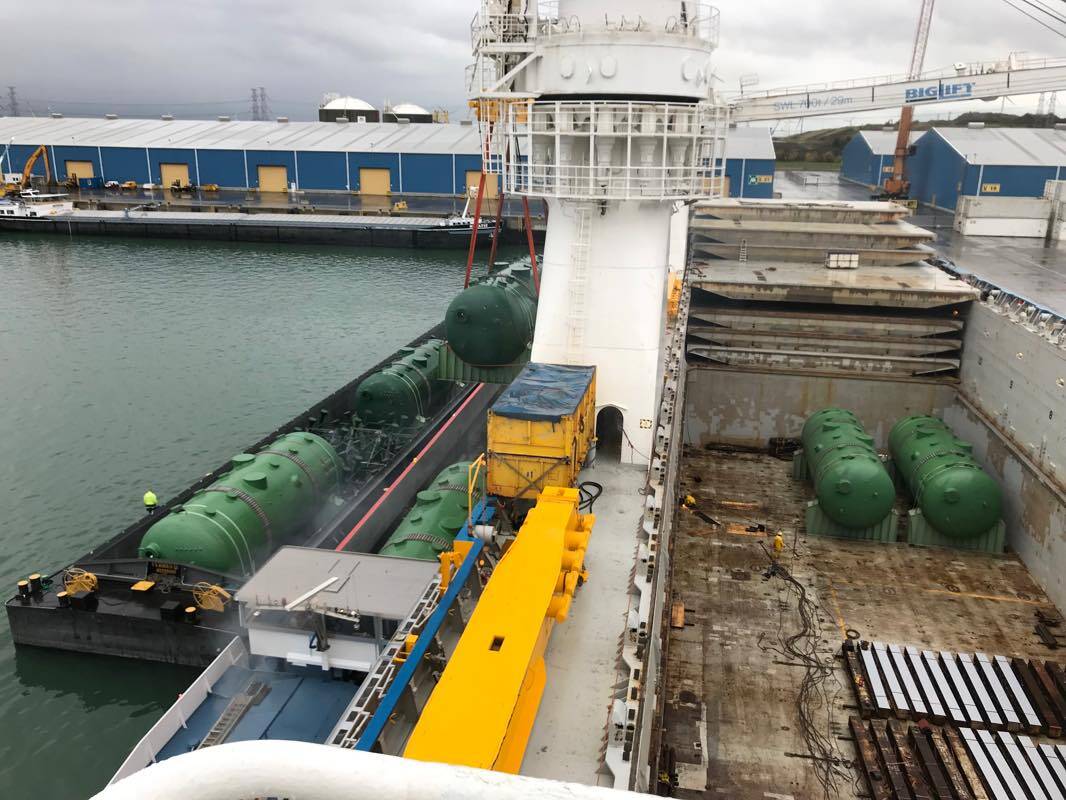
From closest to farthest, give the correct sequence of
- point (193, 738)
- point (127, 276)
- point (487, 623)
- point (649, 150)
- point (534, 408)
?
1. point (487, 623)
2. point (193, 738)
3. point (534, 408)
4. point (649, 150)
5. point (127, 276)

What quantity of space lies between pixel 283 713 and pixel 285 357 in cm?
2621

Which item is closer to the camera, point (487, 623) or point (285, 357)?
point (487, 623)

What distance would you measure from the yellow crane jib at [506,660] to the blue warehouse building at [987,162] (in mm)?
51431

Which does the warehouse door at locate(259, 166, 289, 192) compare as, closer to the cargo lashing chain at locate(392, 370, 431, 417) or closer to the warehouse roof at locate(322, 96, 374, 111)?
the warehouse roof at locate(322, 96, 374, 111)

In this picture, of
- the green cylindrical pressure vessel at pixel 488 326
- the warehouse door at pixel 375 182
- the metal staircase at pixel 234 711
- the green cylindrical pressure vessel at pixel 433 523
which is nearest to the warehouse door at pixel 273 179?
the warehouse door at pixel 375 182

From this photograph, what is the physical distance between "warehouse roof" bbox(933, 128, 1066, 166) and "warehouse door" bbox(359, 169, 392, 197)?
53042 mm

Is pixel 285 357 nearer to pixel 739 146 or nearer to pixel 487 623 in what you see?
pixel 487 623

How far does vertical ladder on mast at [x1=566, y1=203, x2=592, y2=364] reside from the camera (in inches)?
685

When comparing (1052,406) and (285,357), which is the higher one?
(1052,406)

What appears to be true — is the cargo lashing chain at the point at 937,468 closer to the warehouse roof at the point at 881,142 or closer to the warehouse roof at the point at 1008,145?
the warehouse roof at the point at 1008,145

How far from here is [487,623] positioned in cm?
903

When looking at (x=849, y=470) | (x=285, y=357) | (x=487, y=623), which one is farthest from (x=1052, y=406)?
(x=285, y=357)

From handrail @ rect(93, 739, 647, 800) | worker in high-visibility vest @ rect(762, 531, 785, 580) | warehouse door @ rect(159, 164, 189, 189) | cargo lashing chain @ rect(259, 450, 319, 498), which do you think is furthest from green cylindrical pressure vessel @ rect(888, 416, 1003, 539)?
warehouse door @ rect(159, 164, 189, 189)

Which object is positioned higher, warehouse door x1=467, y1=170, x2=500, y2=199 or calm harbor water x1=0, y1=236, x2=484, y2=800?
warehouse door x1=467, y1=170, x2=500, y2=199
